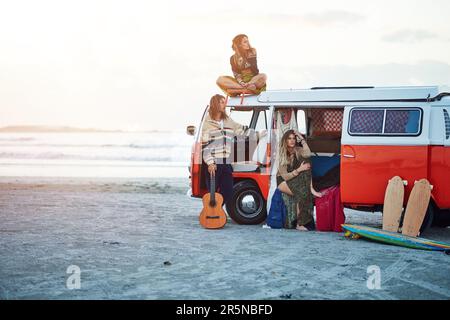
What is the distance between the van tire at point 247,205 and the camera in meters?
12.1

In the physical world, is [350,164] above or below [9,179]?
above

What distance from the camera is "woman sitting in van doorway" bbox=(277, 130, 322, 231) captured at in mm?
11594

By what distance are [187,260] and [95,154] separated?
3095 cm

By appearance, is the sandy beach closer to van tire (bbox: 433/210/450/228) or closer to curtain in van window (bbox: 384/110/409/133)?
van tire (bbox: 433/210/450/228)

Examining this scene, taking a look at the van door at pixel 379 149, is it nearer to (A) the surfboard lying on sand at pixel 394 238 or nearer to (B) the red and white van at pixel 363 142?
(B) the red and white van at pixel 363 142

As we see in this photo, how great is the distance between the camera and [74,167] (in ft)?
93.6

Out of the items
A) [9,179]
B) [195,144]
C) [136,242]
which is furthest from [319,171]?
[9,179]

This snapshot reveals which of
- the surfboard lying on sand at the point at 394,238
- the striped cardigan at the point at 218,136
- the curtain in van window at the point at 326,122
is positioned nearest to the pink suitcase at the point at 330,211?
the surfboard lying on sand at the point at 394,238

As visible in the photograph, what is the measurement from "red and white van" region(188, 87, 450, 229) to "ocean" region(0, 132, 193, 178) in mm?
12313

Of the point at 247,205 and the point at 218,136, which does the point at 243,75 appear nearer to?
the point at 218,136

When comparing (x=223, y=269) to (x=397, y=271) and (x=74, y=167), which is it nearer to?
(x=397, y=271)

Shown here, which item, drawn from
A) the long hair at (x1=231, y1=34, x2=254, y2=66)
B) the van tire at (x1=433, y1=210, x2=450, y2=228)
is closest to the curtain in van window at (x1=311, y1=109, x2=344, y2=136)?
the long hair at (x1=231, y1=34, x2=254, y2=66)
